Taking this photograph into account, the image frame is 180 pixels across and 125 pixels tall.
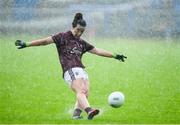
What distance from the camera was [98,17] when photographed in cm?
1003

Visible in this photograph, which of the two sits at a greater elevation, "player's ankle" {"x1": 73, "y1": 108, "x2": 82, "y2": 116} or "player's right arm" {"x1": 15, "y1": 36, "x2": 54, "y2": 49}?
"player's right arm" {"x1": 15, "y1": 36, "x2": 54, "y2": 49}

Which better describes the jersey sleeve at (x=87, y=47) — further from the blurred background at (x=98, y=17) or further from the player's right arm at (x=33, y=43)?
the blurred background at (x=98, y=17)

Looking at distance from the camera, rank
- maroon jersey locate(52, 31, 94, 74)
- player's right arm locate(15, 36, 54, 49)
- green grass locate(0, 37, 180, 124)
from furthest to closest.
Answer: green grass locate(0, 37, 180, 124)
maroon jersey locate(52, 31, 94, 74)
player's right arm locate(15, 36, 54, 49)

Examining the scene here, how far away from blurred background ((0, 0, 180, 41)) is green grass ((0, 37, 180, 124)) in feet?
1.51

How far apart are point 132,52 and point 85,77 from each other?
115 inches

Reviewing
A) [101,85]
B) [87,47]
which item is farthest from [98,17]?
[87,47]

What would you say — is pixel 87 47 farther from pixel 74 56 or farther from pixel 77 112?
pixel 77 112

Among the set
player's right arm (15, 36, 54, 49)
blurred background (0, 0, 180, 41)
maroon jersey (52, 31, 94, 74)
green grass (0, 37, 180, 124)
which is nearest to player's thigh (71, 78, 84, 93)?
maroon jersey (52, 31, 94, 74)

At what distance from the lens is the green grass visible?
19.9 ft

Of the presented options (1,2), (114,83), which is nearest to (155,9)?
(1,2)

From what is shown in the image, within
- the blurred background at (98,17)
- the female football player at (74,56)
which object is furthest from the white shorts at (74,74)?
the blurred background at (98,17)

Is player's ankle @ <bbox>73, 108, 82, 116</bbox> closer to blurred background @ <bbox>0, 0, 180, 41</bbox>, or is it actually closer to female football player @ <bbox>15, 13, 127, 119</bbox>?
female football player @ <bbox>15, 13, 127, 119</bbox>

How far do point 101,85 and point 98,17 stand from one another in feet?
9.53

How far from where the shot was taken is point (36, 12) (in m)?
9.52
